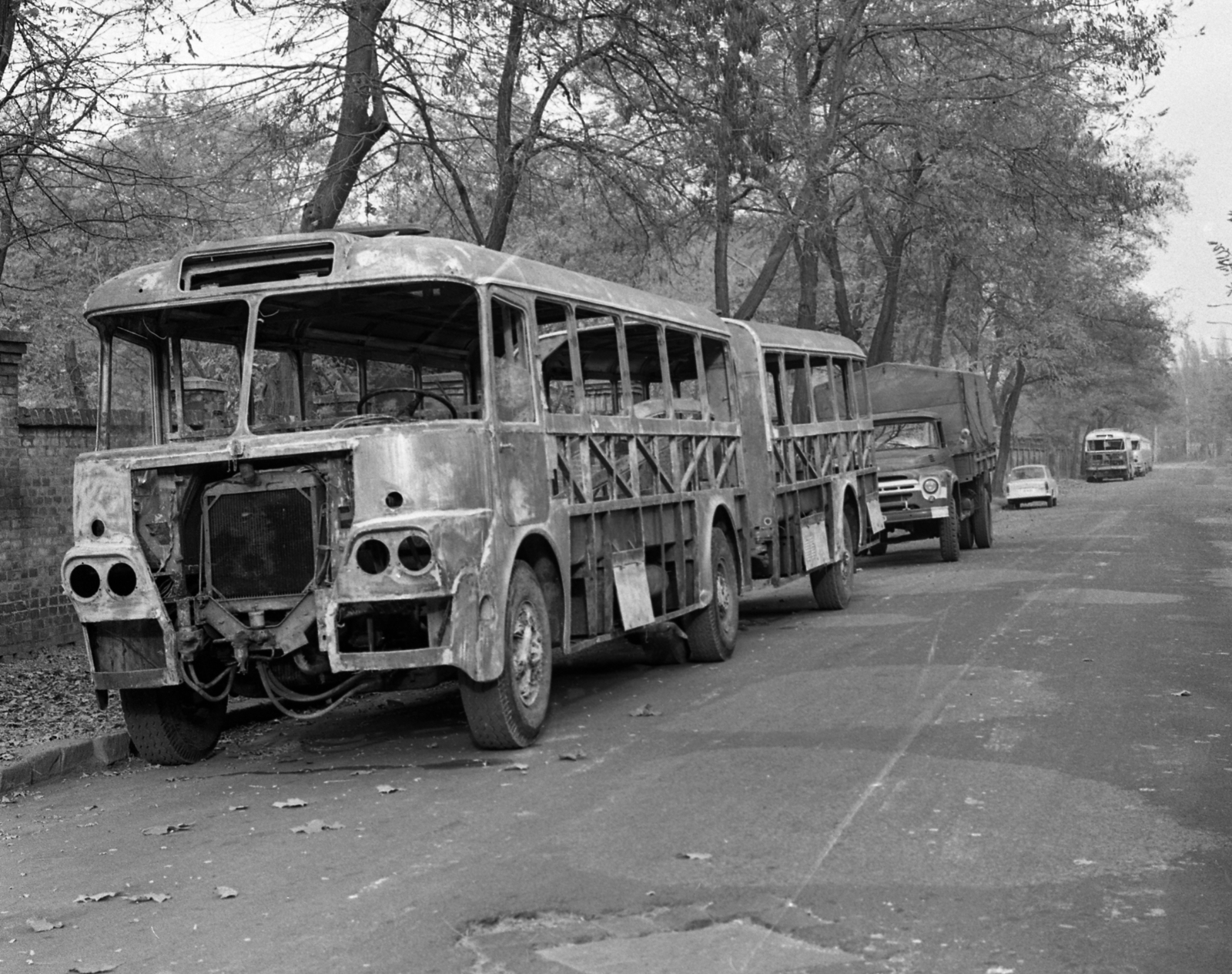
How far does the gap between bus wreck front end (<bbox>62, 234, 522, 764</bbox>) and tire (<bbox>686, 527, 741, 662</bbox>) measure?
148 inches

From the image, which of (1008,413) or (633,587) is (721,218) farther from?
(1008,413)

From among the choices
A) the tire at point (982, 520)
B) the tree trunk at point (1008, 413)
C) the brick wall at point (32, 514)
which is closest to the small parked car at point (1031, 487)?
the tree trunk at point (1008, 413)

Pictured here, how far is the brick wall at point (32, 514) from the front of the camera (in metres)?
13.3

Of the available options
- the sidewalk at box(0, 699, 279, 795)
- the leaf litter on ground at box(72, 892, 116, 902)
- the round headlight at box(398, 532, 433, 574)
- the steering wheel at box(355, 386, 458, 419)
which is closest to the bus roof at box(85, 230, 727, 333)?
the steering wheel at box(355, 386, 458, 419)

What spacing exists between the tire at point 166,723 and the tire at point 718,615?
4300mm

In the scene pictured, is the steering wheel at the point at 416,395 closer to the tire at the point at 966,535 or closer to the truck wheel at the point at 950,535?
the truck wheel at the point at 950,535

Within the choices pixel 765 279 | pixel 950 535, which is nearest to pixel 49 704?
pixel 950 535

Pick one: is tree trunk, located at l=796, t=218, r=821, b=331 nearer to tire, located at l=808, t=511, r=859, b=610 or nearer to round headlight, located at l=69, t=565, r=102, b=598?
tire, located at l=808, t=511, r=859, b=610

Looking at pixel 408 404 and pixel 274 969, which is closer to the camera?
pixel 274 969

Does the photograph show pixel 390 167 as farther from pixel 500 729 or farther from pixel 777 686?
pixel 500 729

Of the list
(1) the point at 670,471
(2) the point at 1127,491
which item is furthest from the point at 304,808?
(2) the point at 1127,491

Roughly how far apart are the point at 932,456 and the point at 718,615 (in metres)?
10.8

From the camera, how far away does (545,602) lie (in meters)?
9.39

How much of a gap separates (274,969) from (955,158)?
23.4 meters
